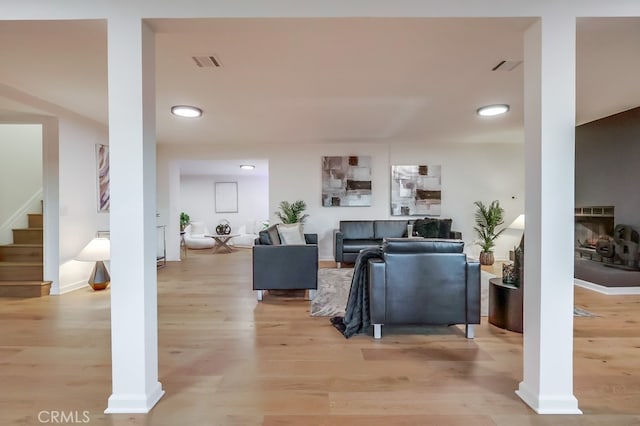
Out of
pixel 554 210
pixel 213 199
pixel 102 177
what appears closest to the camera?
pixel 554 210

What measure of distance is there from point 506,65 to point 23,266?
6226mm

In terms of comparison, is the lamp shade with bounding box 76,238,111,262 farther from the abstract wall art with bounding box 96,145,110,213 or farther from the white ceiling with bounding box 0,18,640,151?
the white ceiling with bounding box 0,18,640,151

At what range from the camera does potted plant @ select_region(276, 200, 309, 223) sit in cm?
654

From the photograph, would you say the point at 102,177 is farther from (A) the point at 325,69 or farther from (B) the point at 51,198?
(A) the point at 325,69

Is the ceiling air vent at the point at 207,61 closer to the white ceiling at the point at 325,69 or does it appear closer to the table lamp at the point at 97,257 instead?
the white ceiling at the point at 325,69

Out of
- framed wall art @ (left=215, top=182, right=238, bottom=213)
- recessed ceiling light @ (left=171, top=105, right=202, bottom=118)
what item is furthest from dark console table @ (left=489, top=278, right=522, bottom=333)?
framed wall art @ (left=215, top=182, right=238, bottom=213)

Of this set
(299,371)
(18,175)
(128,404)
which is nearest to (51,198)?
(18,175)

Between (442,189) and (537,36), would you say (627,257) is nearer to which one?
(442,189)

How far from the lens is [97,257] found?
13.9 feet

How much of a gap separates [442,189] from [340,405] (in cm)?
573

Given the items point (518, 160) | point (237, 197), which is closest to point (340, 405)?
point (518, 160)

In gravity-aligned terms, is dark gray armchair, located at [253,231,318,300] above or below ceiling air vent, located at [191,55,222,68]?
below

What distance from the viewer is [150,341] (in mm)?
1870

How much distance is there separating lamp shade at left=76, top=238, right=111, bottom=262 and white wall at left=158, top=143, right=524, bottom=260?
2.36m
